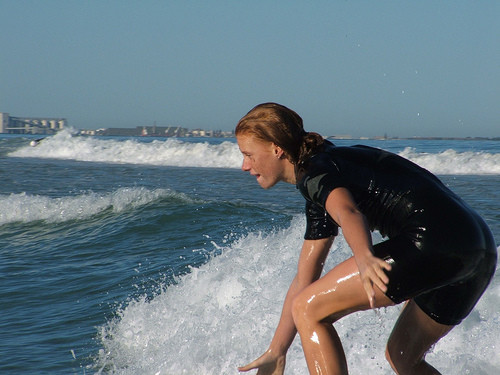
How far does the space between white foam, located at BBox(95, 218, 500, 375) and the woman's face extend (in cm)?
→ 87

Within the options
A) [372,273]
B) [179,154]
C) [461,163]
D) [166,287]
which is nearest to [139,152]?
[179,154]

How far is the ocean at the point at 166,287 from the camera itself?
4555 millimetres

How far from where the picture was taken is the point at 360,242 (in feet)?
7.70

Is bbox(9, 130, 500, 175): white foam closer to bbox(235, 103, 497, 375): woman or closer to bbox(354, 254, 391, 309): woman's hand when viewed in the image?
bbox(235, 103, 497, 375): woman

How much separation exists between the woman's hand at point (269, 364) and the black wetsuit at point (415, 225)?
0.74 meters

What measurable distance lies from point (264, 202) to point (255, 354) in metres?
Result: 8.79

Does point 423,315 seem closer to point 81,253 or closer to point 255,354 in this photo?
point 255,354

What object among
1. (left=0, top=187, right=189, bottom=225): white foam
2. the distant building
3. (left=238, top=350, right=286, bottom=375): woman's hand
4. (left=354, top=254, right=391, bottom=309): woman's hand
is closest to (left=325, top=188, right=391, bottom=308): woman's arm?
(left=354, top=254, right=391, bottom=309): woman's hand

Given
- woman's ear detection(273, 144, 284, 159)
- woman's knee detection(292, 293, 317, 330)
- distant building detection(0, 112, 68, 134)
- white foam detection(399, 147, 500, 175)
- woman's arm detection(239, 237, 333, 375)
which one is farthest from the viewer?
distant building detection(0, 112, 68, 134)

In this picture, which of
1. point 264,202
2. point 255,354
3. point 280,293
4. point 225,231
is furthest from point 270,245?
point 264,202

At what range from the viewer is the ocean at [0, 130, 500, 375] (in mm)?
4555

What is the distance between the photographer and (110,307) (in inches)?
270

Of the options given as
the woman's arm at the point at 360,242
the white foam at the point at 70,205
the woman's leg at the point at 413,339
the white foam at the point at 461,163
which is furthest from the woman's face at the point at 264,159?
the white foam at the point at 461,163

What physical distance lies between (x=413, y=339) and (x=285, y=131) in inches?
41.5
